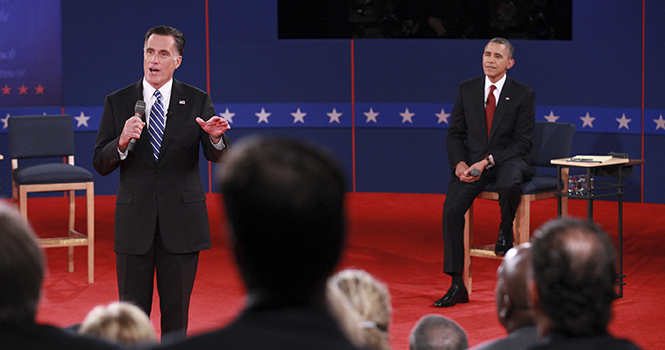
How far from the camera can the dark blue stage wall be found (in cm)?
733

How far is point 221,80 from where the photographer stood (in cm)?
784

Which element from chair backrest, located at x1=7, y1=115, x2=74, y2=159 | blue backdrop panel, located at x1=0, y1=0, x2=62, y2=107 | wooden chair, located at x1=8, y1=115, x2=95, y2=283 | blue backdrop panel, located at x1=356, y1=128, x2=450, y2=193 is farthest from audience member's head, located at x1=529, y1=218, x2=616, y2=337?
blue backdrop panel, located at x1=0, y1=0, x2=62, y2=107

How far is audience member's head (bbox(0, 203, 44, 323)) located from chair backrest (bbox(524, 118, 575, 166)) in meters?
4.35

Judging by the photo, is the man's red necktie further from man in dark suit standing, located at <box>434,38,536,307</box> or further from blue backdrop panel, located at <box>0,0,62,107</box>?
blue backdrop panel, located at <box>0,0,62,107</box>

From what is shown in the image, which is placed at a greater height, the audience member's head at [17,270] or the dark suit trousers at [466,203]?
the audience member's head at [17,270]

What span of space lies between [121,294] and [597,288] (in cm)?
226

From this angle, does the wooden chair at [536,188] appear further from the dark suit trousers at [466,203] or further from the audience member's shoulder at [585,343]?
the audience member's shoulder at [585,343]

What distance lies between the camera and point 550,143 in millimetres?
5047

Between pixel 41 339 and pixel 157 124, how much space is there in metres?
2.11

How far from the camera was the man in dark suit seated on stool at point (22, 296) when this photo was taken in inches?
38.7

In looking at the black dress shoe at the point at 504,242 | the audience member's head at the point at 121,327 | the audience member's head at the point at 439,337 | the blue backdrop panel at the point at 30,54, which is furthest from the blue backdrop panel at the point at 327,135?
the audience member's head at the point at 121,327

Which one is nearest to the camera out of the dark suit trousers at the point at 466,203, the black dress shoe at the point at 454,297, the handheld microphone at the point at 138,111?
the handheld microphone at the point at 138,111

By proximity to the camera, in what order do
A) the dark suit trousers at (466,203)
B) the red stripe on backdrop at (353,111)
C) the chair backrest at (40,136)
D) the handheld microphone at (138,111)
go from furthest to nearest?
the red stripe on backdrop at (353,111)
the chair backrest at (40,136)
the dark suit trousers at (466,203)
the handheld microphone at (138,111)

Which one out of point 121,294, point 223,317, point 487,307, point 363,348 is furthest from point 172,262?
point 363,348
